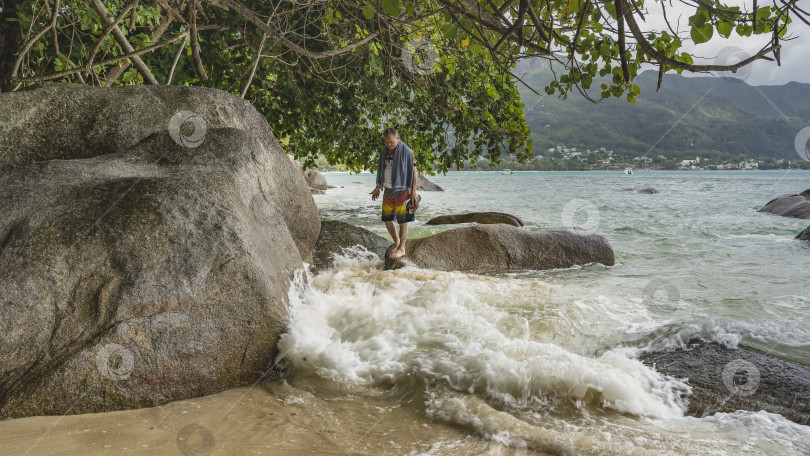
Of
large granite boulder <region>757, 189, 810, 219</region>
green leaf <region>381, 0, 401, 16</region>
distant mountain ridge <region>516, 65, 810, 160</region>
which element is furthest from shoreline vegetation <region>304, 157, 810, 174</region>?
green leaf <region>381, 0, 401, 16</region>

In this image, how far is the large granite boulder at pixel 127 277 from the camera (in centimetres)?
334

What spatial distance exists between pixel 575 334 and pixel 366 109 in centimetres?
685

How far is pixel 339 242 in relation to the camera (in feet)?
30.5

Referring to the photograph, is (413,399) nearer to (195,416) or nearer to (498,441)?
(498,441)

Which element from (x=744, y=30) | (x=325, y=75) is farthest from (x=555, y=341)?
(x=325, y=75)

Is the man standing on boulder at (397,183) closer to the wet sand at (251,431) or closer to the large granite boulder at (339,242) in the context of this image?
the large granite boulder at (339,242)

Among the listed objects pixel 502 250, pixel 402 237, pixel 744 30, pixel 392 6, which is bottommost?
pixel 502 250

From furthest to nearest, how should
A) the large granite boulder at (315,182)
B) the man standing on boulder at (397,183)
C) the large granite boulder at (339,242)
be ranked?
1. the large granite boulder at (315,182)
2. the man standing on boulder at (397,183)
3. the large granite boulder at (339,242)

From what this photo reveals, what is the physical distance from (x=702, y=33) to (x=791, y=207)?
22170 mm

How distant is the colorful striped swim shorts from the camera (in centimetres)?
905

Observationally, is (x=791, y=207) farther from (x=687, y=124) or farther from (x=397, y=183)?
(x=687, y=124)

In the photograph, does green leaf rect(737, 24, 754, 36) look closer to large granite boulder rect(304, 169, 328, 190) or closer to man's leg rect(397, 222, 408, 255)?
man's leg rect(397, 222, 408, 255)

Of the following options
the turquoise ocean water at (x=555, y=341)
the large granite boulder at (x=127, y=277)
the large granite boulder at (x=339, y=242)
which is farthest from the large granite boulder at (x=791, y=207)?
the large granite boulder at (x=127, y=277)

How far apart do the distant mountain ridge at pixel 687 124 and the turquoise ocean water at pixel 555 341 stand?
210ft
